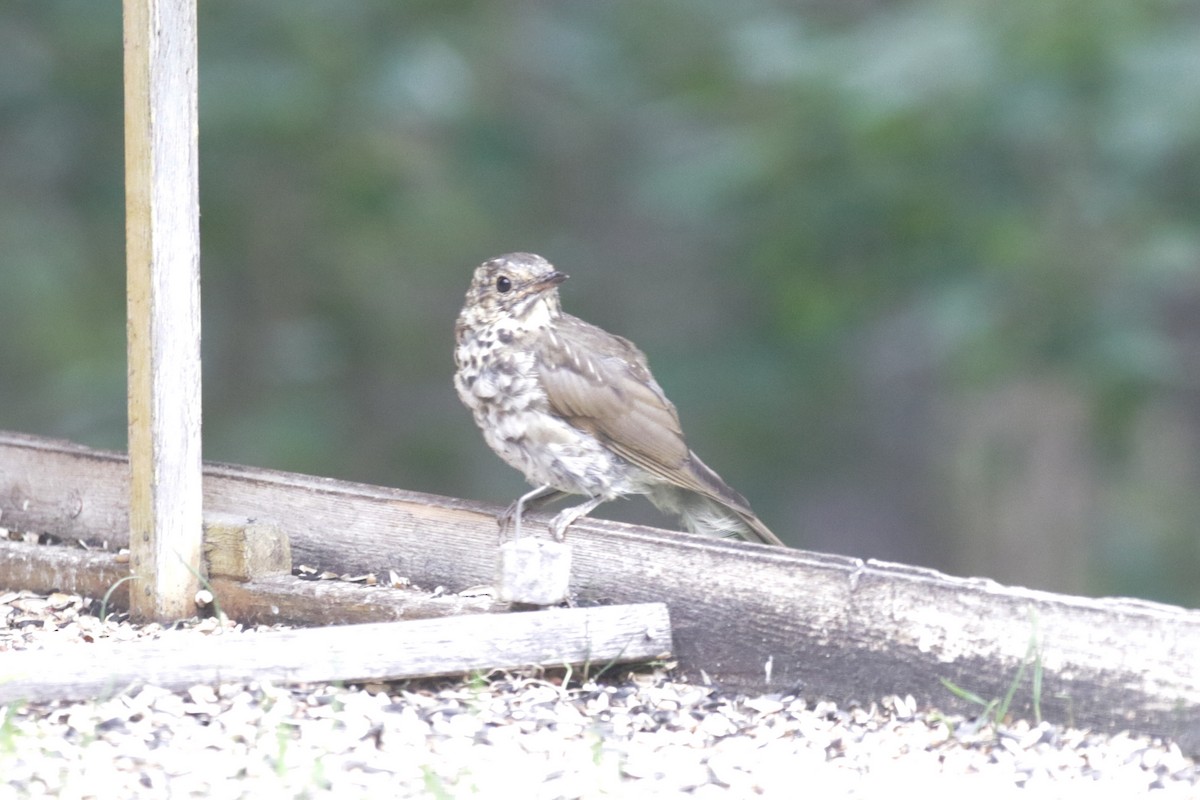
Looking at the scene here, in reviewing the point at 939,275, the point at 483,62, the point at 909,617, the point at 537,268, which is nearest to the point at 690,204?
the point at 939,275

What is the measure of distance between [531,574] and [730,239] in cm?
398

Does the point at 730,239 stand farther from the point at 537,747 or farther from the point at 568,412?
the point at 537,747

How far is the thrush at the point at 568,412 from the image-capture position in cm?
446

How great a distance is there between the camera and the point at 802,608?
348 cm

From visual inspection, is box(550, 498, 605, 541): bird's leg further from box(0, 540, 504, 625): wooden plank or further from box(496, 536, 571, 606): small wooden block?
box(496, 536, 571, 606): small wooden block

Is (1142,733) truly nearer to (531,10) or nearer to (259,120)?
(259,120)

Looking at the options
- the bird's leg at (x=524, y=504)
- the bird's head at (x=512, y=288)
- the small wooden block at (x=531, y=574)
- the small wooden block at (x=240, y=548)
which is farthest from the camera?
the bird's head at (x=512, y=288)

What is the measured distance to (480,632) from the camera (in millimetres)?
3332

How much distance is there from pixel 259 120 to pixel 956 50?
8.69ft

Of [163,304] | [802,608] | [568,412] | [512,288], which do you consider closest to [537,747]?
[802,608]

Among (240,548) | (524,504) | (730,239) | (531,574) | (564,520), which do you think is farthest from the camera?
(730,239)

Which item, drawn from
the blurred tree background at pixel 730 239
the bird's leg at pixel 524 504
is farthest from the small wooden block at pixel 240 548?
the blurred tree background at pixel 730 239

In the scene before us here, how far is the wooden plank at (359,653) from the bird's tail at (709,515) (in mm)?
909

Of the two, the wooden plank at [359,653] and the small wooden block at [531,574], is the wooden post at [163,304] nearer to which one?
the wooden plank at [359,653]
